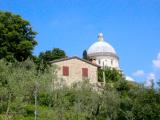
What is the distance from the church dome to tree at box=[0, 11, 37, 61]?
3521cm

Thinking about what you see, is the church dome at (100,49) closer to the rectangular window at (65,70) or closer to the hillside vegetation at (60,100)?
the rectangular window at (65,70)

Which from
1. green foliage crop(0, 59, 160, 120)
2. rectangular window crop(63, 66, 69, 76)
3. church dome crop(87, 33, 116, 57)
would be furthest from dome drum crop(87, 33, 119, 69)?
green foliage crop(0, 59, 160, 120)

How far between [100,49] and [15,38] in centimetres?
3809

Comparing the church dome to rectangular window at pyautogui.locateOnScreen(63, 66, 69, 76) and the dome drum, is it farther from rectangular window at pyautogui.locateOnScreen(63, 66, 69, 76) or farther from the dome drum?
rectangular window at pyautogui.locateOnScreen(63, 66, 69, 76)

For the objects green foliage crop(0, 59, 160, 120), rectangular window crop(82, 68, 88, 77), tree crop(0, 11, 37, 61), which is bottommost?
green foliage crop(0, 59, 160, 120)

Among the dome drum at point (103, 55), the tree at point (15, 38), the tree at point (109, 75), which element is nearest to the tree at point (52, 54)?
the tree at point (109, 75)

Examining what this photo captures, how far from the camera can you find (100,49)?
9125 cm

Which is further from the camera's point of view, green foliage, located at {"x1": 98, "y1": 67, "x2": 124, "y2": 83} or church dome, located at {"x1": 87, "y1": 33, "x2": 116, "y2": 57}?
church dome, located at {"x1": 87, "y1": 33, "x2": 116, "y2": 57}

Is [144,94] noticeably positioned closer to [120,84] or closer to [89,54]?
[120,84]

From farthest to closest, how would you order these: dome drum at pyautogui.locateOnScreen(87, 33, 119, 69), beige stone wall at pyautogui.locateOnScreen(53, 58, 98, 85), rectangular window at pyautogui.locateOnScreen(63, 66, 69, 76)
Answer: dome drum at pyautogui.locateOnScreen(87, 33, 119, 69) < beige stone wall at pyautogui.locateOnScreen(53, 58, 98, 85) < rectangular window at pyautogui.locateOnScreen(63, 66, 69, 76)

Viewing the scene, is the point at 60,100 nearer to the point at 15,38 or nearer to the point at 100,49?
the point at 15,38

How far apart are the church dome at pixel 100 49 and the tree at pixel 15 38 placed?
116 feet

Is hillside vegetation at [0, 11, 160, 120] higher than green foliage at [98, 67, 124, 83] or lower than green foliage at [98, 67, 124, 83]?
lower

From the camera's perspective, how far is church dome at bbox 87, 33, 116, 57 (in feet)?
297
